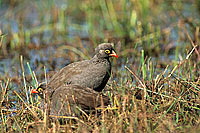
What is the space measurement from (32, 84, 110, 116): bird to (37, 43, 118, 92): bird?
0.34 m

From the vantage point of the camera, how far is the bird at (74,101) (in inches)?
191

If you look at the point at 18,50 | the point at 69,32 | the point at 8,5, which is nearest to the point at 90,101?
the point at 18,50

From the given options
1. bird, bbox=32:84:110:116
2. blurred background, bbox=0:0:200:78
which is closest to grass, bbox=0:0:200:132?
blurred background, bbox=0:0:200:78

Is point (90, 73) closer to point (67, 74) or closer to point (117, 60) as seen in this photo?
point (67, 74)

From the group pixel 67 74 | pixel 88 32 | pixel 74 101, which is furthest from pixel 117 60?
pixel 74 101

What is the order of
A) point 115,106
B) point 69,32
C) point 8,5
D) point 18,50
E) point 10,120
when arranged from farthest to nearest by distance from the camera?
point 8,5 < point 69,32 < point 18,50 < point 10,120 < point 115,106

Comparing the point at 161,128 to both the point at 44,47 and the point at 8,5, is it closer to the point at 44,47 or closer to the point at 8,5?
the point at 44,47

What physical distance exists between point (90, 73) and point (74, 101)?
0.78 metres

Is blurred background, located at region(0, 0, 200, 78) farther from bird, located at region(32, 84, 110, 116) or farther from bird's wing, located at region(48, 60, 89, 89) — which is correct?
bird, located at region(32, 84, 110, 116)

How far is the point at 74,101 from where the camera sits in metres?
4.85

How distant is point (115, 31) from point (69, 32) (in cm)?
160

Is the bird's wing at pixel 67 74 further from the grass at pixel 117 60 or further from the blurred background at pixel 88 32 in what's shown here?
the blurred background at pixel 88 32

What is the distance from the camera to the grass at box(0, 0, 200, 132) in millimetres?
4684

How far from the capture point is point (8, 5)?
36.6ft
